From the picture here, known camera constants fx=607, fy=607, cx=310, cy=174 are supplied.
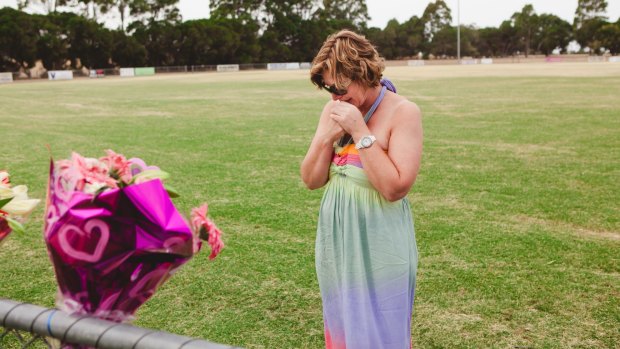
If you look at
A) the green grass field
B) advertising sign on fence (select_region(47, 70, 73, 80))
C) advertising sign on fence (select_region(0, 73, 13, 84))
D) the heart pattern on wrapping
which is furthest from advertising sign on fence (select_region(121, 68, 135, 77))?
the heart pattern on wrapping

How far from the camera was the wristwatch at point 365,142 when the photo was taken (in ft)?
7.41

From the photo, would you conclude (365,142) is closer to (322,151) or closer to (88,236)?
(322,151)

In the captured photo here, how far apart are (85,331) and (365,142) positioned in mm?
1266

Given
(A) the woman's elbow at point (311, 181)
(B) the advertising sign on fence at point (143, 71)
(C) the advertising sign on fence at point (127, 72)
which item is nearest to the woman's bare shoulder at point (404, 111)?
(A) the woman's elbow at point (311, 181)

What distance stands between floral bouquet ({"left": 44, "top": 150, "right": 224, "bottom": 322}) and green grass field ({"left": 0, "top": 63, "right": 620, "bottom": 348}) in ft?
8.07

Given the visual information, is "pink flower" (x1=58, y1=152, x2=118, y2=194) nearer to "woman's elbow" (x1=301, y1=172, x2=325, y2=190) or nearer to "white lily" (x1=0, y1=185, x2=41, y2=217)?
"white lily" (x1=0, y1=185, x2=41, y2=217)

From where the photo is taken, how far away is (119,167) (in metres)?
1.53

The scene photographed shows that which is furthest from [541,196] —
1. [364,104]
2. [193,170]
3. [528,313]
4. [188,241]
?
[188,241]

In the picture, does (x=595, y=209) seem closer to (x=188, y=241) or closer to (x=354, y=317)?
(x=354, y=317)

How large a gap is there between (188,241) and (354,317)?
1193mm

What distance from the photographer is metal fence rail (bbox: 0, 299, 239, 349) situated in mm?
1203

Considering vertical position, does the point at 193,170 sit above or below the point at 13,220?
below

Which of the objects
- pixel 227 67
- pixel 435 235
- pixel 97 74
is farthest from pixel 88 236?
pixel 227 67

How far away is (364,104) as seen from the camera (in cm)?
245
